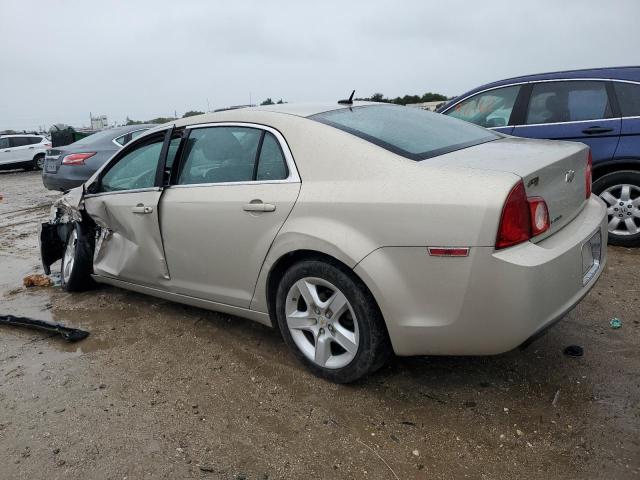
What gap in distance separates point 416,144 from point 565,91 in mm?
3240

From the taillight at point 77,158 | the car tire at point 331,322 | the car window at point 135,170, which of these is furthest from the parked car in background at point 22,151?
the car tire at point 331,322

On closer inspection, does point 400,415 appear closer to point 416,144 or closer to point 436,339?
point 436,339

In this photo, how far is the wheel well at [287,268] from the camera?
8.65 feet

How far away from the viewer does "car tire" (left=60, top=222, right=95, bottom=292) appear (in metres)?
4.49

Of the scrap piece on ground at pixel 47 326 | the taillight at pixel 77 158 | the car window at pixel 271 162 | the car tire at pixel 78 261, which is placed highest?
the car window at pixel 271 162

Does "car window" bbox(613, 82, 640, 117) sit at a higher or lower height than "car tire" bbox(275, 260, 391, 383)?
higher

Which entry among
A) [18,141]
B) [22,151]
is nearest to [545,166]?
[22,151]

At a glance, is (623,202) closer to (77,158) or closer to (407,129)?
(407,129)

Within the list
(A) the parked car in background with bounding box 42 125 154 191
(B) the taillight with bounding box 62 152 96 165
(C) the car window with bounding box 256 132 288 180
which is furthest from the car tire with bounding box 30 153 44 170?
(C) the car window with bounding box 256 132 288 180

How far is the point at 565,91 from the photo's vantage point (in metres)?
5.25

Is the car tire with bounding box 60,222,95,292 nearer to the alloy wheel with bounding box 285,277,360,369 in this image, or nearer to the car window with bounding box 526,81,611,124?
the alloy wheel with bounding box 285,277,360,369

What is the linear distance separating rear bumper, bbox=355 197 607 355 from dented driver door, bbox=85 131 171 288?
70.3 inches

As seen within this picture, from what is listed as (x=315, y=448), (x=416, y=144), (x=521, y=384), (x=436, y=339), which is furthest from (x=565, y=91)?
(x=315, y=448)

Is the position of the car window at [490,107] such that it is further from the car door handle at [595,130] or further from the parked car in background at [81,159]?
the parked car in background at [81,159]
